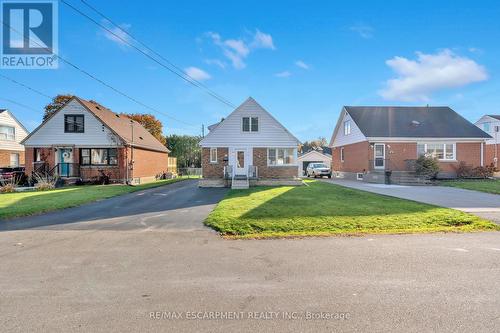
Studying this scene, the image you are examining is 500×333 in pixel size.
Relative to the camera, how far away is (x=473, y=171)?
1038 inches

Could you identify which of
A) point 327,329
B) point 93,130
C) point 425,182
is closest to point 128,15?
point 93,130

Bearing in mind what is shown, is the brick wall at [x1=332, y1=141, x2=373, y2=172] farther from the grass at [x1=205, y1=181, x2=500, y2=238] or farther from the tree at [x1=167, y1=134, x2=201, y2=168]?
the tree at [x1=167, y1=134, x2=201, y2=168]

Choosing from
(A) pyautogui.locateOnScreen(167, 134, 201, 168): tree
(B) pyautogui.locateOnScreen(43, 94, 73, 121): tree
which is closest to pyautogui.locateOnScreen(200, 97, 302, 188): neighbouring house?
(A) pyautogui.locateOnScreen(167, 134, 201, 168): tree

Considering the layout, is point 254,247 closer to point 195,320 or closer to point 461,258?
point 195,320

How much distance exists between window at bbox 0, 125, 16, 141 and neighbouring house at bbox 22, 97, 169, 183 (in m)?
12.5

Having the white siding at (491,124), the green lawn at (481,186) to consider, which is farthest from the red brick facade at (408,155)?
the white siding at (491,124)

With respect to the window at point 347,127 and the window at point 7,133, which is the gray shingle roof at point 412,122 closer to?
the window at point 347,127

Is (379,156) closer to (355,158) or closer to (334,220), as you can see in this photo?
(355,158)

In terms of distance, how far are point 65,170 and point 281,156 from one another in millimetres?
18574

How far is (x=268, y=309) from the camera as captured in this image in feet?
12.8

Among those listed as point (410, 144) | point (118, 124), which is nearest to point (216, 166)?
point (118, 124)

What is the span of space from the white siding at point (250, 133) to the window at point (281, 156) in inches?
17.3

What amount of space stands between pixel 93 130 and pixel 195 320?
86.7 feet

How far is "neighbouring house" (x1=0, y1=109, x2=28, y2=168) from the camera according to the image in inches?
1356
